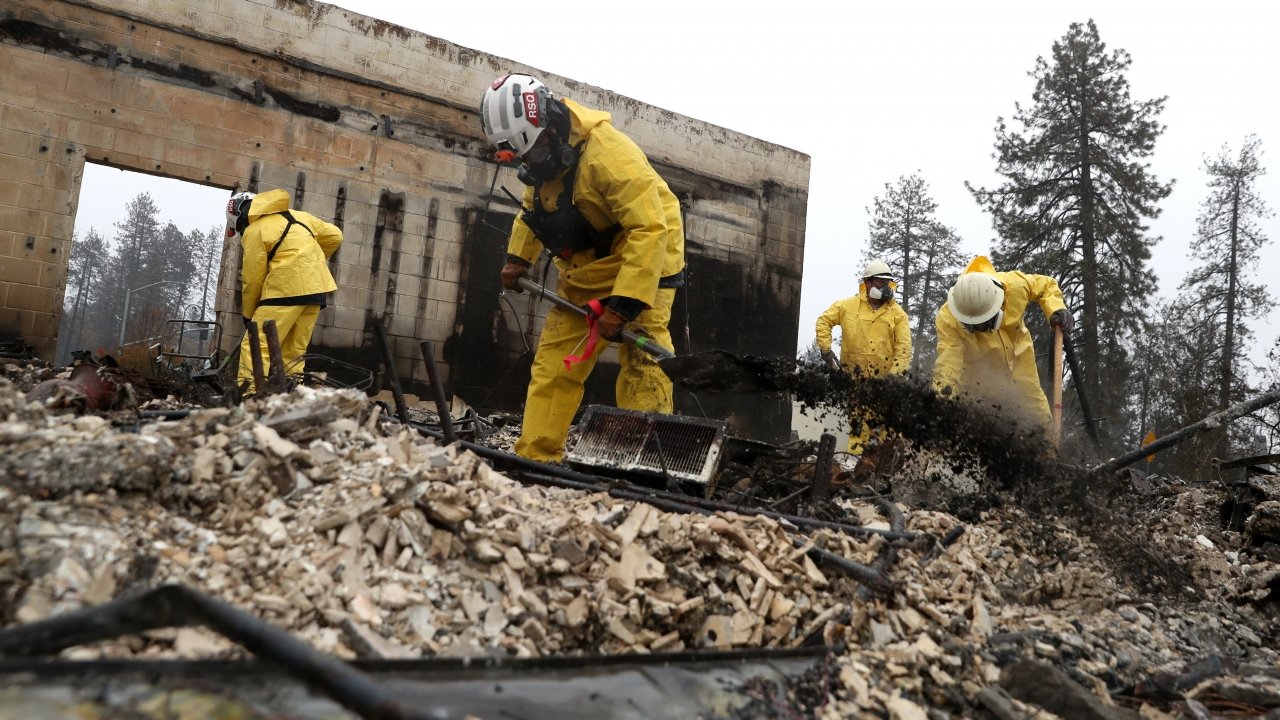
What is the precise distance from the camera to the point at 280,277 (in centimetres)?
602

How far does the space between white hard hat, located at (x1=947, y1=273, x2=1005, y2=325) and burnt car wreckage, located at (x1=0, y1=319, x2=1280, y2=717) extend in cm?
271

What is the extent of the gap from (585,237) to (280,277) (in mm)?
2626

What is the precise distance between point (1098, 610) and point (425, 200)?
7349 millimetres

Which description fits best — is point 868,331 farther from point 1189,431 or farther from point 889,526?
point 889,526

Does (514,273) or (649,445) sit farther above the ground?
(514,273)

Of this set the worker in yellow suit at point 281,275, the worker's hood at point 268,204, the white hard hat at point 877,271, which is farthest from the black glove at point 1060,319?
the worker's hood at point 268,204

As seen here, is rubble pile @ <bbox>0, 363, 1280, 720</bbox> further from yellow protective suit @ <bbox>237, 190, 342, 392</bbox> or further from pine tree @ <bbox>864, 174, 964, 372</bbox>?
pine tree @ <bbox>864, 174, 964, 372</bbox>

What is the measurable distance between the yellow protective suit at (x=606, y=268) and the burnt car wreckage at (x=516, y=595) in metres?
0.85

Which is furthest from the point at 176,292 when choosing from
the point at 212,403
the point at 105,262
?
the point at 212,403

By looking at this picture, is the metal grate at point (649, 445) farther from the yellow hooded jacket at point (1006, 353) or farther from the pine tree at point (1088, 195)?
the pine tree at point (1088, 195)

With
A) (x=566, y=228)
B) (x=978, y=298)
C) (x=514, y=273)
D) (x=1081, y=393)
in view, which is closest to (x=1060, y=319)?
(x=978, y=298)

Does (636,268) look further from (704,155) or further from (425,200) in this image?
(704,155)

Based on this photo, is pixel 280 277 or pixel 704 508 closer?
pixel 704 508

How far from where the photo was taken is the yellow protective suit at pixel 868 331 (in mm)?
8219
